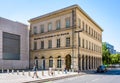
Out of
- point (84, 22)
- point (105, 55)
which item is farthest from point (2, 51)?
point (105, 55)

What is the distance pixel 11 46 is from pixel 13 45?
71 centimetres

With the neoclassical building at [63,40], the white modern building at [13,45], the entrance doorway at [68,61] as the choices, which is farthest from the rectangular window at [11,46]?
the entrance doorway at [68,61]

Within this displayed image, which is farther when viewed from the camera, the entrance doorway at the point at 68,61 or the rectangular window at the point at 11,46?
the rectangular window at the point at 11,46

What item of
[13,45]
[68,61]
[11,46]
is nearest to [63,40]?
[68,61]

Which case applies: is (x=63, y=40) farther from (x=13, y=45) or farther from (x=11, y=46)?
(x=11, y=46)

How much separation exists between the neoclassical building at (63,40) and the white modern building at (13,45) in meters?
2.06

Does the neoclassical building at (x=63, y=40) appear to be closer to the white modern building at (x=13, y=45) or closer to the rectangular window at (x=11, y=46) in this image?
the white modern building at (x=13, y=45)

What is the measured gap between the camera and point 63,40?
4144 cm

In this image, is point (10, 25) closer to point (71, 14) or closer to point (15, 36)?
point (15, 36)

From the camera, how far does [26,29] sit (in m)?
49.0

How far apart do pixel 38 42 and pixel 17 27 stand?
6.30m

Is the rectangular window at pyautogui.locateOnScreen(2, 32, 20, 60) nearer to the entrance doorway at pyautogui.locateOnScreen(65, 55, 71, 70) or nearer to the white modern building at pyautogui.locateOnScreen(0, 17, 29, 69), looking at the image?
the white modern building at pyautogui.locateOnScreen(0, 17, 29, 69)

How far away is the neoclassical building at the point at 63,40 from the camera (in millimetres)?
39719

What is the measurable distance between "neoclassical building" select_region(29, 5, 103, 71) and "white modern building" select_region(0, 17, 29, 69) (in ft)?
6.77
